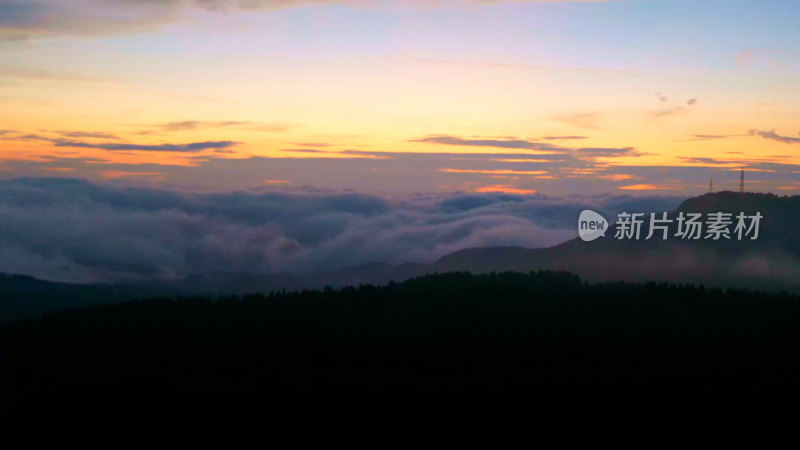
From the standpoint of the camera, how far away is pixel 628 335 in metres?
97.3

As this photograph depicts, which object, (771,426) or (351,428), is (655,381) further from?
(351,428)

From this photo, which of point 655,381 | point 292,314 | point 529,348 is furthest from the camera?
point 292,314

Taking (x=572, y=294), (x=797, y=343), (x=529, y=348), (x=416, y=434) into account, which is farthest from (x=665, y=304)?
(x=416, y=434)

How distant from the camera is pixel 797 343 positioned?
95.9m

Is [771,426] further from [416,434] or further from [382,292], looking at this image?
[382,292]

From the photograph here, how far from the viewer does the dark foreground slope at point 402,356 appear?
77812mm

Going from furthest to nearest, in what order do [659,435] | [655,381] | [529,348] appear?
[529,348], [655,381], [659,435]

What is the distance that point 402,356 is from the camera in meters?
89.8

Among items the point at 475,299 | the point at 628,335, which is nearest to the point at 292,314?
the point at 475,299

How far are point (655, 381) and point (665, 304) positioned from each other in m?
41.6

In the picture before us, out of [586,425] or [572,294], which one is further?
[572,294]

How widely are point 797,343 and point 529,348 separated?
33274mm

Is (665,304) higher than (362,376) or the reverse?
higher

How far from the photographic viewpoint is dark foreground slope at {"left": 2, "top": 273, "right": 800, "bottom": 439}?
7781 cm
